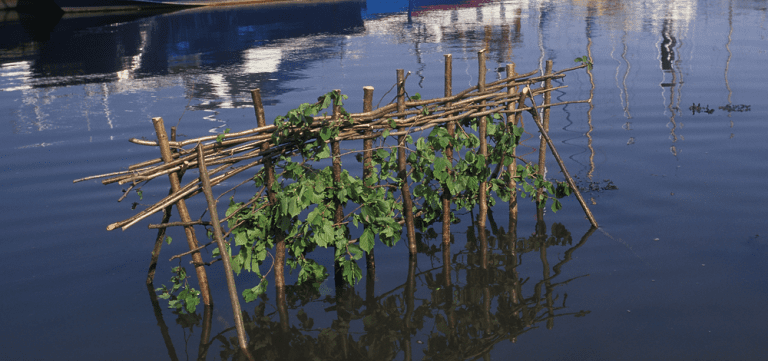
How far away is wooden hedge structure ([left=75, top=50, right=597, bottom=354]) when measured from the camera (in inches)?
223

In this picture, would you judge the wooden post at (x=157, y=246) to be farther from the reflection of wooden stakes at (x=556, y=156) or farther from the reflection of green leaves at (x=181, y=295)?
the reflection of wooden stakes at (x=556, y=156)

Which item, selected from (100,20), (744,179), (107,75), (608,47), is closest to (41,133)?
(107,75)

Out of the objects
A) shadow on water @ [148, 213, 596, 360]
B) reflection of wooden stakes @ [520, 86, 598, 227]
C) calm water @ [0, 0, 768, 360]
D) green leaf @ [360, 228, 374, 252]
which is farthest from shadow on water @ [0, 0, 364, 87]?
green leaf @ [360, 228, 374, 252]

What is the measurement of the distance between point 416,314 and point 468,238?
1878mm

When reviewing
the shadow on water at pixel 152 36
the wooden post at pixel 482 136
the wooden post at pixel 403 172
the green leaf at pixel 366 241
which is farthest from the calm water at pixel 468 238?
the shadow on water at pixel 152 36

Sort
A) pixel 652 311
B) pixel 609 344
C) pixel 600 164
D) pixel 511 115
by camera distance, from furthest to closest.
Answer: pixel 600 164 → pixel 511 115 → pixel 652 311 → pixel 609 344

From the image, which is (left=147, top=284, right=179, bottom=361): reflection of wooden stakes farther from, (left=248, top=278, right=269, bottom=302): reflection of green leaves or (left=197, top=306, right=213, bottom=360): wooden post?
(left=248, top=278, right=269, bottom=302): reflection of green leaves

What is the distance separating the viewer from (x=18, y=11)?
42438 millimetres

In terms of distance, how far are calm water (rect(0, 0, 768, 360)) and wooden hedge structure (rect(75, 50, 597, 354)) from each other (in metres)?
0.51

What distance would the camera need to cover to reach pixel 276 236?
628 cm

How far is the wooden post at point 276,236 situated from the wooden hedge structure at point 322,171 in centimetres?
1

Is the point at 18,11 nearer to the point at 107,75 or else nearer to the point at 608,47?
the point at 107,75

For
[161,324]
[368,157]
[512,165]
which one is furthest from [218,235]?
[512,165]

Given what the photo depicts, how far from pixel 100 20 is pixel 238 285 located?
3418 cm
